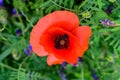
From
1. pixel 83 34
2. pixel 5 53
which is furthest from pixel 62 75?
pixel 83 34

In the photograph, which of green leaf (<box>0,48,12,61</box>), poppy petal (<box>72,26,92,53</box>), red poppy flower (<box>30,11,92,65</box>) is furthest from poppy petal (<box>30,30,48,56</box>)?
green leaf (<box>0,48,12,61</box>)

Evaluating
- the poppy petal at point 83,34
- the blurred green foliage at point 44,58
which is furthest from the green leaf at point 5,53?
the poppy petal at point 83,34

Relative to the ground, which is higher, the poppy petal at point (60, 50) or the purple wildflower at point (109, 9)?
the purple wildflower at point (109, 9)

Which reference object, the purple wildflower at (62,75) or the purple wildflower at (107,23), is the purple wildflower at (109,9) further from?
the purple wildflower at (62,75)

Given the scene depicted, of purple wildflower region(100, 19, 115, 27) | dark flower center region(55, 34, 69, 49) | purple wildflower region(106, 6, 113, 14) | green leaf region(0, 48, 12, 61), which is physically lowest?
dark flower center region(55, 34, 69, 49)

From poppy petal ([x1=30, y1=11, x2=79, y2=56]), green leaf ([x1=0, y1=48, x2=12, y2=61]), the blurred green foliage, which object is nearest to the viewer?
poppy petal ([x1=30, y1=11, x2=79, y2=56])

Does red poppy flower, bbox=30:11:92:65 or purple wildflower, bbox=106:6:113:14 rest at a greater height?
purple wildflower, bbox=106:6:113:14

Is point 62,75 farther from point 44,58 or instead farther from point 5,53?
point 5,53

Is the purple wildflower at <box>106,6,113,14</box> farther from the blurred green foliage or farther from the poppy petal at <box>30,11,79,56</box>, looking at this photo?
the poppy petal at <box>30,11,79,56</box>

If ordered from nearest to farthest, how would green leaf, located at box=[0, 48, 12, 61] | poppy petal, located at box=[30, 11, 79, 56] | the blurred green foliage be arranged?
1. poppy petal, located at box=[30, 11, 79, 56]
2. the blurred green foliage
3. green leaf, located at box=[0, 48, 12, 61]
